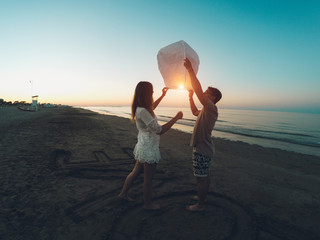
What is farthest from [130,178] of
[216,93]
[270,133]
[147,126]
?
[270,133]

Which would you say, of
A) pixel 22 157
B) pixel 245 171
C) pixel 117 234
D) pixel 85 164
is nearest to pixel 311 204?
pixel 245 171

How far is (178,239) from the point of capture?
2.38 meters

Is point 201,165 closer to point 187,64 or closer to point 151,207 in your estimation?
point 151,207

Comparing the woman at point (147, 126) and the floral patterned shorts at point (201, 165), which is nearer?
the woman at point (147, 126)

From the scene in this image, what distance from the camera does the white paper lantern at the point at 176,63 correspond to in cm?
252

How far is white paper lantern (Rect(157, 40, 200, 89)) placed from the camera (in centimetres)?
252

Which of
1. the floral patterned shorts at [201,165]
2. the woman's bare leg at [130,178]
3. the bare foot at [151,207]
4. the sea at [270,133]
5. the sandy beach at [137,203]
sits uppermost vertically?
the floral patterned shorts at [201,165]

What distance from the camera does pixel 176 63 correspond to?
99.8 inches

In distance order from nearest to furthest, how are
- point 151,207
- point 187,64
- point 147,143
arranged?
point 187,64 → point 147,143 → point 151,207

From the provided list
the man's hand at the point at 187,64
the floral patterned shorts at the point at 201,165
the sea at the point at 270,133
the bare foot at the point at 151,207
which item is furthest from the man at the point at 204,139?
the sea at the point at 270,133

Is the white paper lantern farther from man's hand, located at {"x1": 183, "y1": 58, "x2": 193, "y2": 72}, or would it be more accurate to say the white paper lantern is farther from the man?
the man

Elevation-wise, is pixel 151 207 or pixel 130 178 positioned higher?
pixel 130 178

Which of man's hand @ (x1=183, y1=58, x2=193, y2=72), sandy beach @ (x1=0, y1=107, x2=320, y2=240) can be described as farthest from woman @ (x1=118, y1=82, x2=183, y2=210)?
sandy beach @ (x1=0, y1=107, x2=320, y2=240)

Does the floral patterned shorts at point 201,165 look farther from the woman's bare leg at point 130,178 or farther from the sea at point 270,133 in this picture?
the sea at point 270,133
